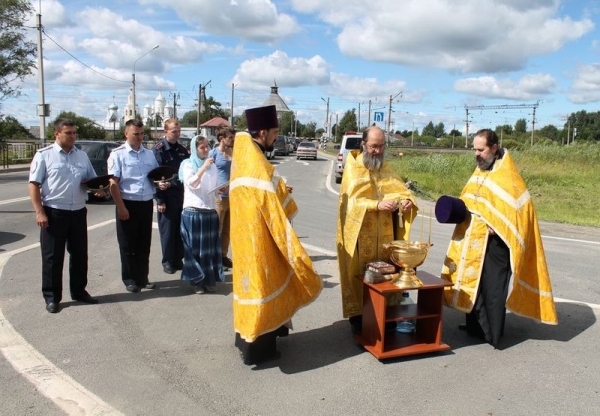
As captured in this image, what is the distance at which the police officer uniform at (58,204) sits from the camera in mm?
5484

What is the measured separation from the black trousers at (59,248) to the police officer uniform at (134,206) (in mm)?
535

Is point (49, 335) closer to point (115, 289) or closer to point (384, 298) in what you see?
point (115, 289)

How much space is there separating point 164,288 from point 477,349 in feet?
12.0

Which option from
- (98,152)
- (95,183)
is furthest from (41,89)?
(95,183)

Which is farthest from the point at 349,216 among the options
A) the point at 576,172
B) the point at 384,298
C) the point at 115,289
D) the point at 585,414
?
the point at 576,172

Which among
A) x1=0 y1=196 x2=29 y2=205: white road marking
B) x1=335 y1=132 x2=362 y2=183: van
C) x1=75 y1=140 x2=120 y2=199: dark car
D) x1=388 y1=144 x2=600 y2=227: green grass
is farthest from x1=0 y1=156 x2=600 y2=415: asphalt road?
x1=335 y1=132 x2=362 y2=183: van

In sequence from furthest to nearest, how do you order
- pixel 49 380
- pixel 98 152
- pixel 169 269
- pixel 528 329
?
1. pixel 98 152
2. pixel 169 269
3. pixel 528 329
4. pixel 49 380

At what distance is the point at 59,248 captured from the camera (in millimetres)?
5605

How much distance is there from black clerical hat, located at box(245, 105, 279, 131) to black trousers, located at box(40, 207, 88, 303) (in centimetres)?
248

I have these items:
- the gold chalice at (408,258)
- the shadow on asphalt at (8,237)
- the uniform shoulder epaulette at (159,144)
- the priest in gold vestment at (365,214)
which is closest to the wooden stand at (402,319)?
the gold chalice at (408,258)

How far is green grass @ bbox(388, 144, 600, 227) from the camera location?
15922 mm

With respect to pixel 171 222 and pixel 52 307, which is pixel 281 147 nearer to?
pixel 171 222

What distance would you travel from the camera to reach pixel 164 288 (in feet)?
21.6

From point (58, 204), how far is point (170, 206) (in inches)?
65.1
